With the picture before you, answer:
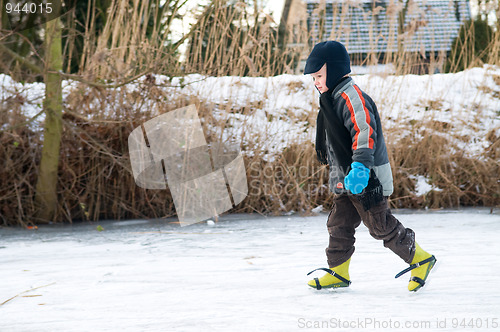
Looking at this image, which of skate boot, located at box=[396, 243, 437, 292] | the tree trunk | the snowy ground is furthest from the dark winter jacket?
the tree trunk

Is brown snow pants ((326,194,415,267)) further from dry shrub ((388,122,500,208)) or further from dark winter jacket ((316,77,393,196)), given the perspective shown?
dry shrub ((388,122,500,208))

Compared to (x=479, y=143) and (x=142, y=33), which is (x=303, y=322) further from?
(x=479, y=143)

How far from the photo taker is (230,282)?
2.64 m

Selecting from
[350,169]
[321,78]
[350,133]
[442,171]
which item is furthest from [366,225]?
[442,171]

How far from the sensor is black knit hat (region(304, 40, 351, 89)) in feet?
8.05

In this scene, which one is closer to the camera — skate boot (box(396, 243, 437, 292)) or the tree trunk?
skate boot (box(396, 243, 437, 292))

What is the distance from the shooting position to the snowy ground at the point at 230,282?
1990mm

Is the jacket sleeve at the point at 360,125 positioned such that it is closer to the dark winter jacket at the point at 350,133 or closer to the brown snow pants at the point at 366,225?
the dark winter jacket at the point at 350,133

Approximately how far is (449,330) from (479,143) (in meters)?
4.14

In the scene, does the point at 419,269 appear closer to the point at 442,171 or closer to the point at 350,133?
the point at 350,133

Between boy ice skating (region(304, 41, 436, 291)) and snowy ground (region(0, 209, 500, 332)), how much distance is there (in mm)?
123

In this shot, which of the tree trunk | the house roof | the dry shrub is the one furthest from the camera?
the dry shrub

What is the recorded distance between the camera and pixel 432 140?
5.40 m

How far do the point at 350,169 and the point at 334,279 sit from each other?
486 mm
